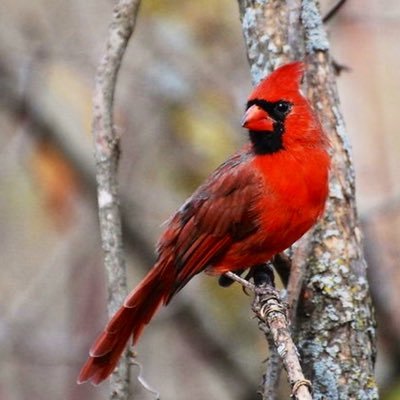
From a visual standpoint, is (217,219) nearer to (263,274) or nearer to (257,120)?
(263,274)

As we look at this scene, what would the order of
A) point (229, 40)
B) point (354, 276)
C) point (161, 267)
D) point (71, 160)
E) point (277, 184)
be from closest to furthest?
point (354, 276), point (277, 184), point (161, 267), point (71, 160), point (229, 40)

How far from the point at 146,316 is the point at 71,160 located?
140 cm

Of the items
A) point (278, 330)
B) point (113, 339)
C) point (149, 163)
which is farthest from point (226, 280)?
point (149, 163)

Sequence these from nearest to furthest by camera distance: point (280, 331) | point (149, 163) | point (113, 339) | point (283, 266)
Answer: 1. point (280, 331)
2. point (283, 266)
3. point (113, 339)
4. point (149, 163)

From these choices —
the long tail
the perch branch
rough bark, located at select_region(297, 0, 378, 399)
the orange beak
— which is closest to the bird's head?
the orange beak

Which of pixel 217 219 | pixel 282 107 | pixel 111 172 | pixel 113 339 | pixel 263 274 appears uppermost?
pixel 282 107

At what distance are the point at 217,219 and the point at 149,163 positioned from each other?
6.25ft

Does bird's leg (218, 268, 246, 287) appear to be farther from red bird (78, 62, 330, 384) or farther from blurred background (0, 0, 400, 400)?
blurred background (0, 0, 400, 400)

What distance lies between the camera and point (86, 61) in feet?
18.1

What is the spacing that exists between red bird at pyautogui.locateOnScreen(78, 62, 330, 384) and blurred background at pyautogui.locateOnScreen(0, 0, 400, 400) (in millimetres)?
1108

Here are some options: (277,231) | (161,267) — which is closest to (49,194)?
(161,267)

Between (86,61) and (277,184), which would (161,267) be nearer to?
(277,184)

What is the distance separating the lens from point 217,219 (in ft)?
11.6

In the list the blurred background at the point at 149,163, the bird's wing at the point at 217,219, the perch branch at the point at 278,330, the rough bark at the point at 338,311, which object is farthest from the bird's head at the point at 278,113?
the blurred background at the point at 149,163
